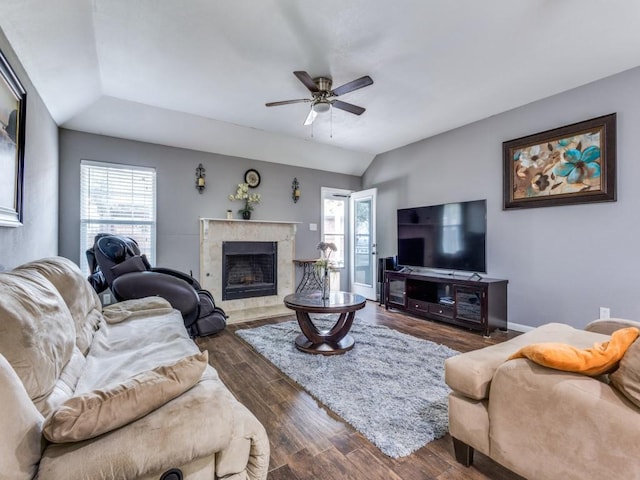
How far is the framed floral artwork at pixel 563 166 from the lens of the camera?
3.04 meters

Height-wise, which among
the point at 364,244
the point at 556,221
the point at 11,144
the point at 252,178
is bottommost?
the point at 364,244

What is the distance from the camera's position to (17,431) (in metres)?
0.78

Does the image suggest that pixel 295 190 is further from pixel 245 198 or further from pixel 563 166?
pixel 563 166

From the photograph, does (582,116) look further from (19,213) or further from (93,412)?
(19,213)

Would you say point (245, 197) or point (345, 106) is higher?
point (345, 106)

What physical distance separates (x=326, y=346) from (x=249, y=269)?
2.58 meters

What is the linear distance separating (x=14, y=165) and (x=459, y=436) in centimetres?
317

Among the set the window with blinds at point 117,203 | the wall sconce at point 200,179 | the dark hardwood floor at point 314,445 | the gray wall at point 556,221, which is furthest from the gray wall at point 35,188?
the gray wall at point 556,221

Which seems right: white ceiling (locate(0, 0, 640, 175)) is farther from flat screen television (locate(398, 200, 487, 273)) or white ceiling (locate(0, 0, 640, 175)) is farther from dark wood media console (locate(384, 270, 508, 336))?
dark wood media console (locate(384, 270, 508, 336))

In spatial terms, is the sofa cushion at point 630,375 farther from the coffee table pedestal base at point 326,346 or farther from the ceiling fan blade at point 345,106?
the ceiling fan blade at point 345,106

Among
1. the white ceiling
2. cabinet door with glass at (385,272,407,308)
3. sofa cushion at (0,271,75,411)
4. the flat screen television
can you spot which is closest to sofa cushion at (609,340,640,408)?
sofa cushion at (0,271,75,411)

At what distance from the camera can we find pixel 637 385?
3.34ft

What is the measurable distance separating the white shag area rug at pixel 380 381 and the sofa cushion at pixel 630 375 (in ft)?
3.23

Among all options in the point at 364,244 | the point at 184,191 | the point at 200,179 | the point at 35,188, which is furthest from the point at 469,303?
the point at 35,188
